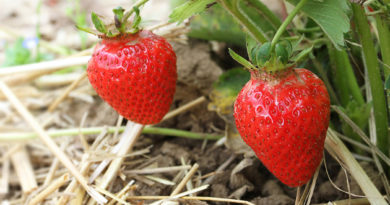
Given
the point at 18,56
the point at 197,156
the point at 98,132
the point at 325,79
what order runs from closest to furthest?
the point at 325,79
the point at 197,156
the point at 98,132
the point at 18,56

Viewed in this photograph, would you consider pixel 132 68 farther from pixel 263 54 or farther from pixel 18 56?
pixel 18 56

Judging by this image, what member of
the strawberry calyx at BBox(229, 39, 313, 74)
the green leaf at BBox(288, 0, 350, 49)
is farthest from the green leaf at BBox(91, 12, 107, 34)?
the green leaf at BBox(288, 0, 350, 49)

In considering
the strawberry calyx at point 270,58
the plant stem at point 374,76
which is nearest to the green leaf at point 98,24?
the strawberry calyx at point 270,58

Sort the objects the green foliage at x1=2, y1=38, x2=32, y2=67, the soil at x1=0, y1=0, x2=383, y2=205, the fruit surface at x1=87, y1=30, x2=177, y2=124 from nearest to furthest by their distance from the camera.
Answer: the fruit surface at x1=87, y1=30, x2=177, y2=124
the soil at x1=0, y1=0, x2=383, y2=205
the green foliage at x1=2, y1=38, x2=32, y2=67

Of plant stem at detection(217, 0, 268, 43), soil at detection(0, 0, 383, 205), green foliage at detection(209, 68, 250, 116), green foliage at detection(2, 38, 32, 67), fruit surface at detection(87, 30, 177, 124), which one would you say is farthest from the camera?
green foliage at detection(2, 38, 32, 67)

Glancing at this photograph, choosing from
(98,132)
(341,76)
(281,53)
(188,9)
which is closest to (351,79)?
(341,76)

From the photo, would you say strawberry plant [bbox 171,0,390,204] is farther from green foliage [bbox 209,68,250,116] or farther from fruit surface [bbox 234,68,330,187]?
green foliage [bbox 209,68,250,116]
